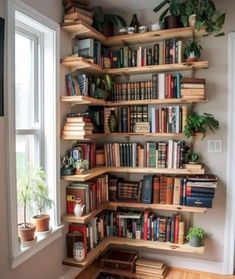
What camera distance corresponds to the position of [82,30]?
248cm

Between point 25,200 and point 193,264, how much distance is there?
1804 mm

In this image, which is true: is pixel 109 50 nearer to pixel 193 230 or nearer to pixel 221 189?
pixel 221 189

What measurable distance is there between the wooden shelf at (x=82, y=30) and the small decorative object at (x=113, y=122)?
75cm

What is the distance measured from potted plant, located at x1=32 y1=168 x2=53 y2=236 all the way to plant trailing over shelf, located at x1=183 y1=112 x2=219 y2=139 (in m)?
1.31

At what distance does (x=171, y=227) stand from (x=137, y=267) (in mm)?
516

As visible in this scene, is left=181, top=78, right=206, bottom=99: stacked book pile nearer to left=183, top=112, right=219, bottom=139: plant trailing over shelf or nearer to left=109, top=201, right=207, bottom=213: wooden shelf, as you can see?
left=183, top=112, right=219, bottom=139: plant trailing over shelf

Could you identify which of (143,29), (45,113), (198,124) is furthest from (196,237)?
(143,29)

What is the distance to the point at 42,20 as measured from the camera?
2133 millimetres

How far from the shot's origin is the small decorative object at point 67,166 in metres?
2.43

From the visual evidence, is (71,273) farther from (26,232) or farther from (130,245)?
(26,232)

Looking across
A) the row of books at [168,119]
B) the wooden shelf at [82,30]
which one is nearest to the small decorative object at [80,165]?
the row of books at [168,119]

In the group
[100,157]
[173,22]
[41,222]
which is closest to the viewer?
[41,222]

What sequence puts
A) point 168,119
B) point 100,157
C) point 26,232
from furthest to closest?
point 100,157 → point 168,119 → point 26,232

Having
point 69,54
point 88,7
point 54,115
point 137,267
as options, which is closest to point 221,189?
point 137,267
